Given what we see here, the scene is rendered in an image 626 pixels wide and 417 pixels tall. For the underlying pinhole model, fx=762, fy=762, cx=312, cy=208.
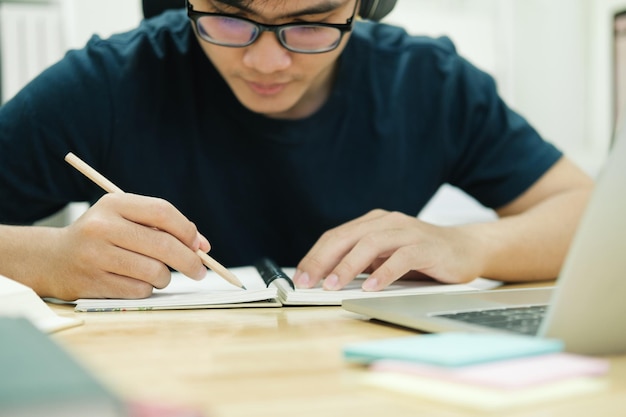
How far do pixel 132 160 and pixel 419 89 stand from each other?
1.76 ft

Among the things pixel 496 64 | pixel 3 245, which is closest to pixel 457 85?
pixel 3 245

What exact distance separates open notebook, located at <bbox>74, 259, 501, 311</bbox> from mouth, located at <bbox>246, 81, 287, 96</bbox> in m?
0.30

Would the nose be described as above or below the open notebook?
above

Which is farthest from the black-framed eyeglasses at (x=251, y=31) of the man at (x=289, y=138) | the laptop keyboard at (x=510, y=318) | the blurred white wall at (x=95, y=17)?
the blurred white wall at (x=95, y=17)

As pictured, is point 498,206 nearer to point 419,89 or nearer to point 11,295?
point 419,89

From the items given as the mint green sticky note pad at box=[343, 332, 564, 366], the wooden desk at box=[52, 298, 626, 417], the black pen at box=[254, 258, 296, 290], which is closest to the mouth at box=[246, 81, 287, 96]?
the black pen at box=[254, 258, 296, 290]

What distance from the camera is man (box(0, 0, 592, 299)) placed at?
108cm

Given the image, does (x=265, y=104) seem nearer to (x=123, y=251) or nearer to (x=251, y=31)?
(x=251, y=31)

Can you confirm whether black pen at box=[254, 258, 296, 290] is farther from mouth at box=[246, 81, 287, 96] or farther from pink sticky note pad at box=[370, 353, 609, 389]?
pink sticky note pad at box=[370, 353, 609, 389]

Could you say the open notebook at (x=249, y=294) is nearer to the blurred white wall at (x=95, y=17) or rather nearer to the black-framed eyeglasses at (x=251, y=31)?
the black-framed eyeglasses at (x=251, y=31)

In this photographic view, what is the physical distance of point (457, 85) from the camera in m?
1.42

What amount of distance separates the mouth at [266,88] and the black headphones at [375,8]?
0.18 metres

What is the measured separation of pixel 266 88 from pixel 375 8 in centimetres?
22

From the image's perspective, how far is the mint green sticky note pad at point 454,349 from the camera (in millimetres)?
433
